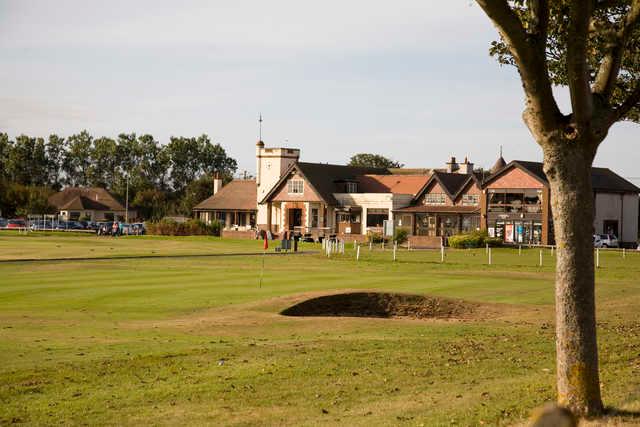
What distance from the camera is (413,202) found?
95938mm

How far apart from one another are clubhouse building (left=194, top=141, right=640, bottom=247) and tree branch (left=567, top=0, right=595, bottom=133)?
226 ft

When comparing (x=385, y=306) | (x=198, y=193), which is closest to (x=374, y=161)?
(x=198, y=193)

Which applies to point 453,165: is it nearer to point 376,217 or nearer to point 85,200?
point 376,217

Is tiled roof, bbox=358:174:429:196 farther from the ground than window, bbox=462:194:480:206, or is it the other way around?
tiled roof, bbox=358:174:429:196

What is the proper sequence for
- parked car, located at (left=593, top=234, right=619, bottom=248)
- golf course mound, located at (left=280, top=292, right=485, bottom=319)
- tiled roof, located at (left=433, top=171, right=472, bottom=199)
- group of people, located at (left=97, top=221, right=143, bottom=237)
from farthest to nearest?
1. group of people, located at (left=97, top=221, right=143, bottom=237)
2. tiled roof, located at (left=433, top=171, right=472, bottom=199)
3. parked car, located at (left=593, top=234, right=619, bottom=248)
4. golf course mound, located at (left=280, top=292, right=485, bottom=319)

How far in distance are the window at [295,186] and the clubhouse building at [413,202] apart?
0.11m

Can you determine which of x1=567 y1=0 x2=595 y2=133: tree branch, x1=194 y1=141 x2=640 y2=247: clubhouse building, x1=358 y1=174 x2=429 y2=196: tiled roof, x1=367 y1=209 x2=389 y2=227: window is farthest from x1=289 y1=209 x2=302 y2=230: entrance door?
x1=567 y1=0 x2=595 y2=133: tree branch

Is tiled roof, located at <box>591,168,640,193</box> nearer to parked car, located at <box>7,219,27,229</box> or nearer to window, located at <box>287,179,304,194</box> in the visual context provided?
window, located at <box>287,179,304,194</box>

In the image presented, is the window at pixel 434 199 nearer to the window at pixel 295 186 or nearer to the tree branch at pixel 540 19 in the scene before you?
the window at pixel 295 186

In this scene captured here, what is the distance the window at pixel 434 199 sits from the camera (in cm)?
9419

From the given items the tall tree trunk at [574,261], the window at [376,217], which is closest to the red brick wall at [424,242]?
the window at [376,217]

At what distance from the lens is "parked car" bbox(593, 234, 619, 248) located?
80.7 metres

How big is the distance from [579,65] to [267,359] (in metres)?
8.14

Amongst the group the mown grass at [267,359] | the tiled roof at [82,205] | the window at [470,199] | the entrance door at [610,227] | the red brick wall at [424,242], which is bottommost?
the mown grass at [267,359]
